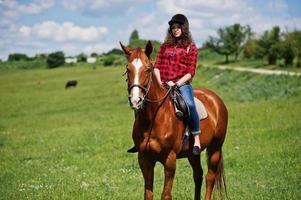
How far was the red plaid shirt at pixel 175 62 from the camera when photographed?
718 cm

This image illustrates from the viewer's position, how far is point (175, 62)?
7.19 metres

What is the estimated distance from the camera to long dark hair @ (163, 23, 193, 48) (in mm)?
7153

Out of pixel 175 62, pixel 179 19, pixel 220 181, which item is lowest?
pixel 220 181

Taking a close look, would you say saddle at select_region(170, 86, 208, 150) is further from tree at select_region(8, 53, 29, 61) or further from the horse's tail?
tree at select_region(8, 53, 29, 61)

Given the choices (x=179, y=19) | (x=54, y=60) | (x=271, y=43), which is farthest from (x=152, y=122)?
(x=54, y=60)

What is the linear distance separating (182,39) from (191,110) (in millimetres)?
1247

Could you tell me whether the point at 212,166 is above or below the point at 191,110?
below

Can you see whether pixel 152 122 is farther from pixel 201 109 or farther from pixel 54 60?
pixel 54 60

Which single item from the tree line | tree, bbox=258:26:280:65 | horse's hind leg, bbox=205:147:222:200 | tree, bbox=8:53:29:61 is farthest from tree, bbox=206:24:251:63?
tree, bbox=8:53:29:61

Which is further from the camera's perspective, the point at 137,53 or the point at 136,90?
the point at 137,53

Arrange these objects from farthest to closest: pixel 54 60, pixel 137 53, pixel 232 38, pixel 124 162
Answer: pixel 54 60 → pixel 232 38 → pixel 124 162 → pixel 137 53

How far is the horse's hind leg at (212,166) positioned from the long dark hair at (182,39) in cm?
258

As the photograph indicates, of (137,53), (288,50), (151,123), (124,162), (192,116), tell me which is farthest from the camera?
(288,50)

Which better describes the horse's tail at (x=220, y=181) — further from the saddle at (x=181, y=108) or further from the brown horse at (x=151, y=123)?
the saddle at (x=181, y=108)
